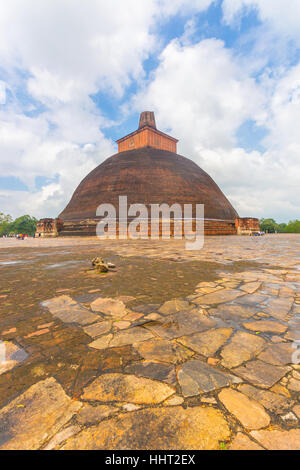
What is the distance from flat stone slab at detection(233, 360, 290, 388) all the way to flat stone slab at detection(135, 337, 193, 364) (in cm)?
32

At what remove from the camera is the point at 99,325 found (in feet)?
5.66

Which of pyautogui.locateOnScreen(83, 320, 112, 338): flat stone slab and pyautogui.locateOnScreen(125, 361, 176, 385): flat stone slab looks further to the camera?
pyautogui.locateOnScreen(83, 320, 112, 338): flat stone slab

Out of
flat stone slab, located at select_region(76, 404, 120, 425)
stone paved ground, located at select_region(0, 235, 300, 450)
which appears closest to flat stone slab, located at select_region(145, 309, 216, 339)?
stone paved ground, located at select_region(0, 235, 300, 450)

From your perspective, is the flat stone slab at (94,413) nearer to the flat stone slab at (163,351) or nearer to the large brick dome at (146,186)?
the flat stone slab at (163,351)

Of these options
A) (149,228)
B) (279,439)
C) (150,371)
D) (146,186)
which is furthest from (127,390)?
(146,186)

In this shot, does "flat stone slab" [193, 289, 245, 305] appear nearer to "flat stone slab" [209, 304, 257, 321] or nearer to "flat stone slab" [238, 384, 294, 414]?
"flat stone slab" [209, 304, 257, 321]

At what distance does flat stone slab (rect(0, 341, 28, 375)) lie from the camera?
1.23m

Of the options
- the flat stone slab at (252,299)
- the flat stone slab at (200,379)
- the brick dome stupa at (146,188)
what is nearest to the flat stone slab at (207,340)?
the flat stone slab at (200,379)

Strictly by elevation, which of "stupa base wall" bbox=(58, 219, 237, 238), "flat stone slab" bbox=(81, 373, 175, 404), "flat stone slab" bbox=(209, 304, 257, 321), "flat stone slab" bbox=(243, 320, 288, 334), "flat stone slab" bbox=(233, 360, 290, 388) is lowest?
"flat stone slab" bbox=(233, 360, 290, 388)

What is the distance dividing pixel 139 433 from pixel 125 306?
1.33 m

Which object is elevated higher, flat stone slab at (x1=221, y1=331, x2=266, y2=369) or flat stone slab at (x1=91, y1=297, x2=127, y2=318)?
flat stone slab at (x1=91, y1=297, x2=127, y2=318)

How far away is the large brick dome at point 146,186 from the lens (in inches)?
960

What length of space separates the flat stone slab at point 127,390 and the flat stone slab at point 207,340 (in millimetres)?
412
